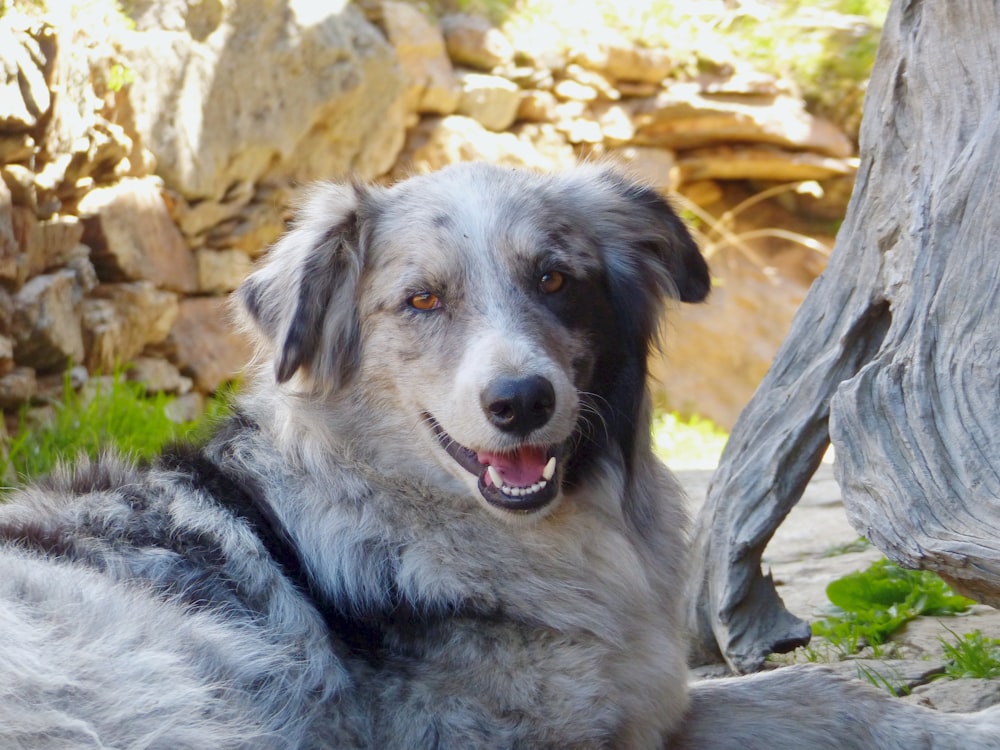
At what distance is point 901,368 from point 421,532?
4.92 feet

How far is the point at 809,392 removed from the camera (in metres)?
4.03

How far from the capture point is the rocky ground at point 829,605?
3570mm

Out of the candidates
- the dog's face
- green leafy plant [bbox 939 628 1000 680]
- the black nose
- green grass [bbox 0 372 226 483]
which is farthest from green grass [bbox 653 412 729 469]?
the black nose

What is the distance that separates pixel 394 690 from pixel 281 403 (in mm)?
1055

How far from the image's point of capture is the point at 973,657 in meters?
3.63

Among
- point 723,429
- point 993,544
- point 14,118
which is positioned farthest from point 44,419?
point 723,429

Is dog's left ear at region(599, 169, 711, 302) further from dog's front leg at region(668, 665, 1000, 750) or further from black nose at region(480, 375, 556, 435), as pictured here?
dog's front leg at region(668, 665, 1000, 750)

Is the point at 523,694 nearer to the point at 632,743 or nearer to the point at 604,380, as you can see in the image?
the point at 632,743

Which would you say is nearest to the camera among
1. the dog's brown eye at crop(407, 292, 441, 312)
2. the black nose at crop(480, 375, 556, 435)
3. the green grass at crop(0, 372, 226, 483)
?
the black nose at crop(480, 375, 556, 435)

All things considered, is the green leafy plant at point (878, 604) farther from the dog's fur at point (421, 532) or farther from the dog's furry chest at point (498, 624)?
the dog's furry chest at point (498, 624)

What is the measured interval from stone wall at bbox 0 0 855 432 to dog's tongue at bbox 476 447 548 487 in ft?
3.42

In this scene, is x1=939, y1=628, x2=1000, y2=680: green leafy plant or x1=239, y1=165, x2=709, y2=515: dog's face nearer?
x1=239, y1=165, x2=709, y2=515: dog's face

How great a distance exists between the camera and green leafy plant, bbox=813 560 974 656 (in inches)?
163

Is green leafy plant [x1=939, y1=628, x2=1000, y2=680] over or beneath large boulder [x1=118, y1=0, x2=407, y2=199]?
beneath
